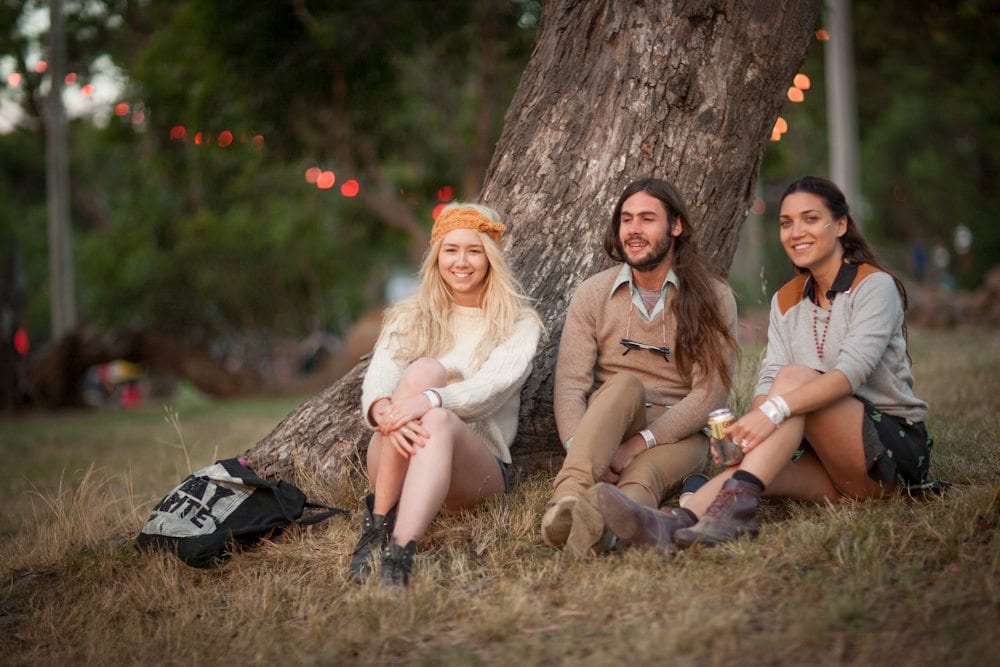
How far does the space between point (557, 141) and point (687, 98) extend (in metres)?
0.67

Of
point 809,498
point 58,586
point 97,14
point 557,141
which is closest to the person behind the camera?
point 809,498

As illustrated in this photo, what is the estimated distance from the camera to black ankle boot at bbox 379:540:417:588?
3729 millimetres

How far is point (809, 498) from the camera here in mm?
4164

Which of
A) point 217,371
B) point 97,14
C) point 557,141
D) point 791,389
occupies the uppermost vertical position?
point 97,14

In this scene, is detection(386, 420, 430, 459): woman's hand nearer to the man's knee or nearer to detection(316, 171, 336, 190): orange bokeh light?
the man's knee

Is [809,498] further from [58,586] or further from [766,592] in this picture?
[58,586]

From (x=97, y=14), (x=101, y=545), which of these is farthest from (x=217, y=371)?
(x=101, y=545)

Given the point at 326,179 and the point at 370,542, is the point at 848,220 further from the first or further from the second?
the point at 326,179

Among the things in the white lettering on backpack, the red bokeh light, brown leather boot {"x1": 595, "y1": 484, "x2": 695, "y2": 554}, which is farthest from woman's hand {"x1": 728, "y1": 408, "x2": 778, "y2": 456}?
the red bokeh light

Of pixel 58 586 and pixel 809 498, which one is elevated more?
pixel 809 498

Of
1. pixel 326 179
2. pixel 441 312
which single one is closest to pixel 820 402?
pixel 441 312

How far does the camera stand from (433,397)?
13.2 feet

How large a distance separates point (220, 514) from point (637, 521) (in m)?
1.87

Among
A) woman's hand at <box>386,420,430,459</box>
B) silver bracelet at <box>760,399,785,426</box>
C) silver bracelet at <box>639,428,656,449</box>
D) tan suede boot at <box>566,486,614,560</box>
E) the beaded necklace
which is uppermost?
the beaded necklace
